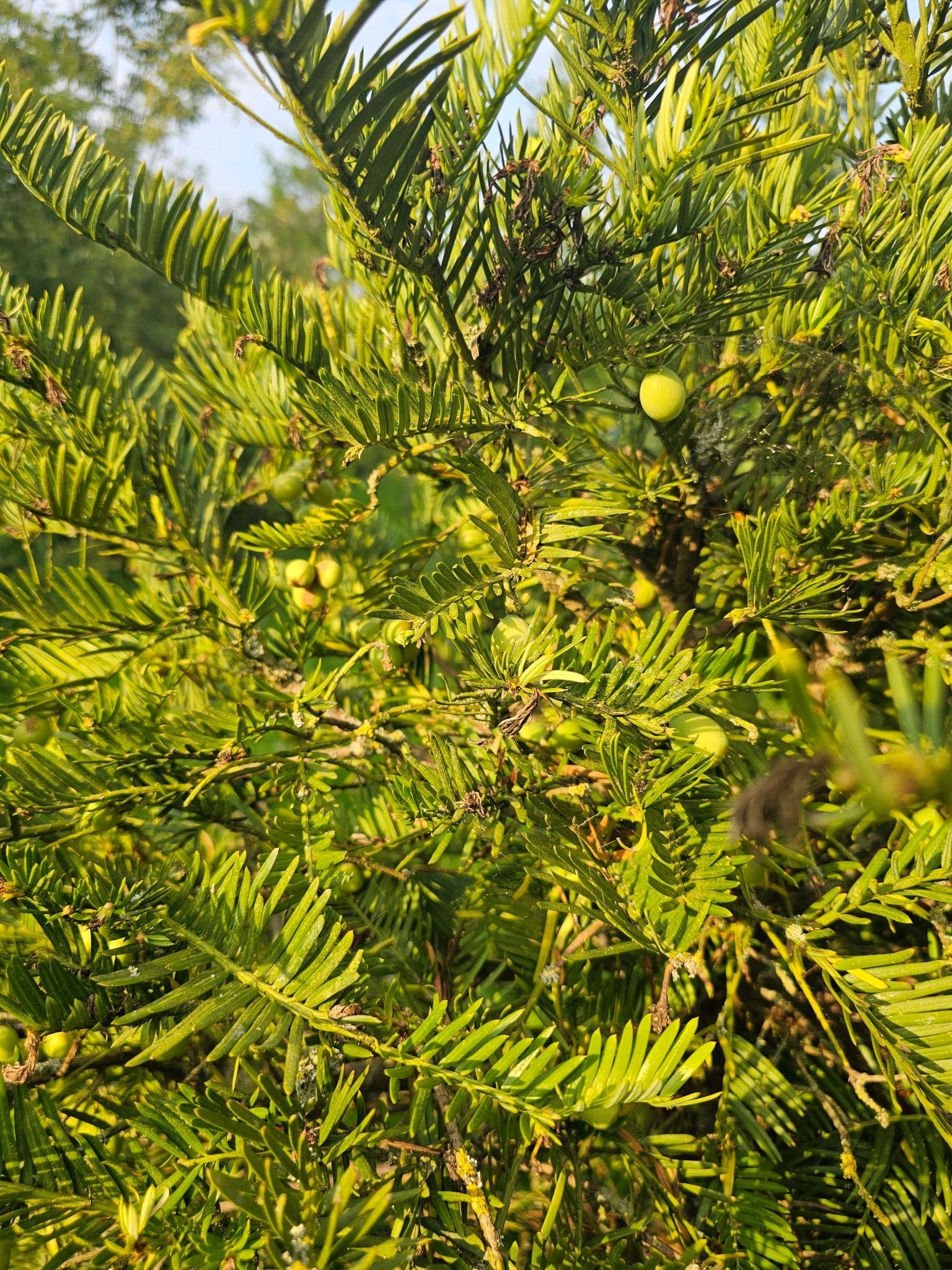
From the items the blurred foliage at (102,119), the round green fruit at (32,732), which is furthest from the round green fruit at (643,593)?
the blurred foliage at (102,119)

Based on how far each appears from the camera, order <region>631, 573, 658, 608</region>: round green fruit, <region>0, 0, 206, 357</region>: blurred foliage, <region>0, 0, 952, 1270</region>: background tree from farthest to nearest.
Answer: <region>0, 0, 206, 357</region>: blurred foliage
<region>631, 573, 658, 608</region>: round green fruit
<region>0, 0, 952, 1270</region>: background tree

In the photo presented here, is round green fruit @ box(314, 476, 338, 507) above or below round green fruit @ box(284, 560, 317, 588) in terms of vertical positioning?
above

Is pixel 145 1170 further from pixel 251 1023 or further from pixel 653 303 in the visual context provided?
pixel 653 303

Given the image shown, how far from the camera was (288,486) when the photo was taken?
37 cm

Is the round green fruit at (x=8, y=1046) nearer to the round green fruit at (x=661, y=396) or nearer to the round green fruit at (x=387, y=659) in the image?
the round green fruit at (x=387, y=659)

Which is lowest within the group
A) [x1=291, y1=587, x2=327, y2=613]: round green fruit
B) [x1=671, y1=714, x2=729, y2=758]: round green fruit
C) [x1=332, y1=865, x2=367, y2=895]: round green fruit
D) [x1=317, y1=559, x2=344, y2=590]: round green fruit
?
[x1=332, y1=865, x2=367, y2=895]: round green fruit

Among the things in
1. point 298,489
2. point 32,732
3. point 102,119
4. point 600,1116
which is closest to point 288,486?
point 298,489

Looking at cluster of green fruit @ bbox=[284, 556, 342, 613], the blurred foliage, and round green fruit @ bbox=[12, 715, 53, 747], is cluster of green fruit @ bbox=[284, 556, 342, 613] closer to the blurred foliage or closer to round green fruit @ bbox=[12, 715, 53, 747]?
round green fruit @ bbox=[12, 715, 53, 747]

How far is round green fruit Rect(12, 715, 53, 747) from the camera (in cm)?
33

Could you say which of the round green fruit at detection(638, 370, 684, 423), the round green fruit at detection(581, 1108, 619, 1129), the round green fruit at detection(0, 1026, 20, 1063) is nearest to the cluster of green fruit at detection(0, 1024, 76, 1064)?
the round green fruit at detection(0, 1026, 20, 1063)

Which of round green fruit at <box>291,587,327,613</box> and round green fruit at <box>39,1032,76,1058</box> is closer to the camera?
round green fruit at <box>39,1032,76,1058</box>

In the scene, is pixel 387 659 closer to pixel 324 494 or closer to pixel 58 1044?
pixel 324 494

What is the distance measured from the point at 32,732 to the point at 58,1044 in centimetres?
11

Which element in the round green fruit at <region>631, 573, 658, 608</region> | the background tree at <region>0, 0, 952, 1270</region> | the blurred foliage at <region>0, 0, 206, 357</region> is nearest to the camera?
the background tree at <region>0, 0, 952, 1270</region>
